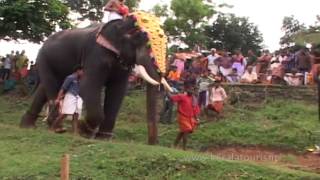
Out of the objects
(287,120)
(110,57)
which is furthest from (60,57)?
(287,120)

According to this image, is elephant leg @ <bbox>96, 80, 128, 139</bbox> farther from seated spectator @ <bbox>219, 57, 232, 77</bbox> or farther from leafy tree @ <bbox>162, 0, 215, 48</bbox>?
leafy tree @ <bbox>162, 0, 215, 48</bbox>

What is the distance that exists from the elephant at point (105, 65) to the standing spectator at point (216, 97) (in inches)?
247

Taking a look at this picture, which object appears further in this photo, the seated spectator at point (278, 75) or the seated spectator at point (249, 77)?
the seated spectator at point (249, 77)

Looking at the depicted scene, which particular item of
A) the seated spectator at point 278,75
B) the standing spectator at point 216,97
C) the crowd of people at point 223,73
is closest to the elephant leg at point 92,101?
the crowd of people at point 223,73

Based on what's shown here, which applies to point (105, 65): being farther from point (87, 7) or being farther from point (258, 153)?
point (87, 7)

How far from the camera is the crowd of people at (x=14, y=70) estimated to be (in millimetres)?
22961

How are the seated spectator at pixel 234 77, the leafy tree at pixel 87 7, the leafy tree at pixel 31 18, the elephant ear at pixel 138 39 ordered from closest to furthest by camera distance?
the elephant ear at pixel 138 39 → the leafy tree at pixel 31 18 → the seated spectator at pixel 234 77 → the leafy tree at pixel 87 7

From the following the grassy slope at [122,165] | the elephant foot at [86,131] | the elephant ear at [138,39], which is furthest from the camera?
the elephant foot at [86,131]

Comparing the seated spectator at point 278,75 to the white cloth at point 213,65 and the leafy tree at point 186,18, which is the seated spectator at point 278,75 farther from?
the leafy tree at point 186,18

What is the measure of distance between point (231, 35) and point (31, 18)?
762 inches

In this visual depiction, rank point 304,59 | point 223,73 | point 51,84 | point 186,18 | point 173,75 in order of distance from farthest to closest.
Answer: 1. point 186,18
2. point 223,73
3. point 173,75
4. point 304,59
5. point 51,84

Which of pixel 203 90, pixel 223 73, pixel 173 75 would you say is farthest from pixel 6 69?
pixel 203 90

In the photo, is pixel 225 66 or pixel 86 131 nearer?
pixel 86 131

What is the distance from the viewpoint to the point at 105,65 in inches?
450
